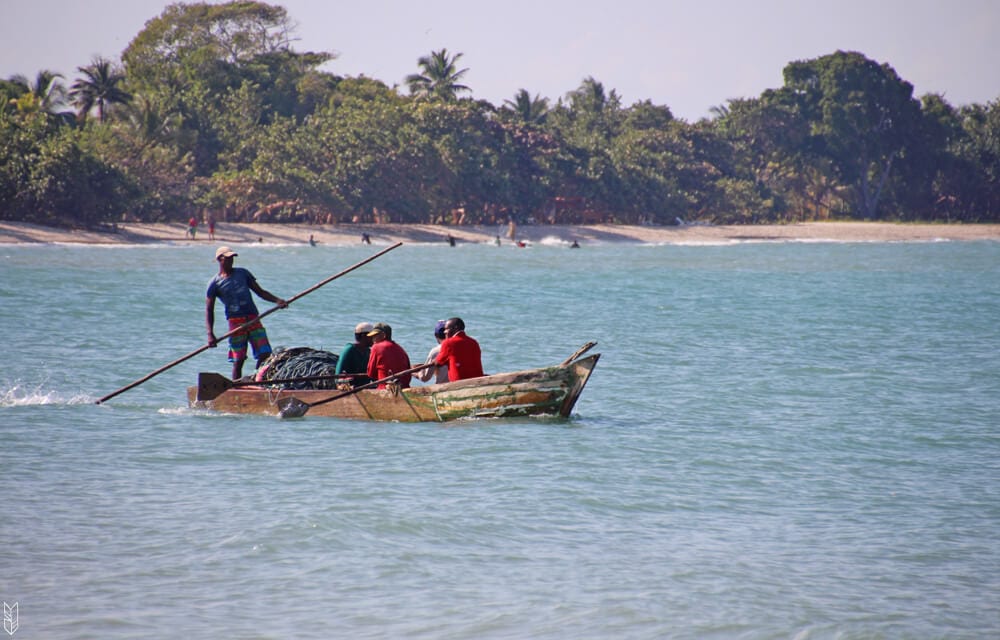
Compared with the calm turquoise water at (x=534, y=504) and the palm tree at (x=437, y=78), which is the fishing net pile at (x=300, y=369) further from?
the palm tree at (x=437, y=78)

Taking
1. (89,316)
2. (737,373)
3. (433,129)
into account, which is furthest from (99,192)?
(737,373)

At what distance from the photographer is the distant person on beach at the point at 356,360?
1411 centimetres

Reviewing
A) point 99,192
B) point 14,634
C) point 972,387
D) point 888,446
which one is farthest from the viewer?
point 99,192

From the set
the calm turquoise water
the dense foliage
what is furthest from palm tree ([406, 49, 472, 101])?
the calm turquoise water

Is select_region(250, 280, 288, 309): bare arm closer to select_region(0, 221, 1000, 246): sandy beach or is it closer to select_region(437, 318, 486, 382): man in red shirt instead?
select_region(437, 318, 486, 382): man in red shirt

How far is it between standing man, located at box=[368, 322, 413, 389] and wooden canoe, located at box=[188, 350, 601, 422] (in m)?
0.19

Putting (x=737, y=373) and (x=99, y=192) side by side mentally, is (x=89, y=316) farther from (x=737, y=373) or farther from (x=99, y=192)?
A: (x=99, y=192)

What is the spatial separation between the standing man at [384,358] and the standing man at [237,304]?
3.84ft

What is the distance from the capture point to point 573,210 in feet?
268

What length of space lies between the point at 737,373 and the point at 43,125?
46.9 metres

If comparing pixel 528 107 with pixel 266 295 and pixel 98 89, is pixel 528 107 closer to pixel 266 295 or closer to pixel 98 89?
pixel 98 89

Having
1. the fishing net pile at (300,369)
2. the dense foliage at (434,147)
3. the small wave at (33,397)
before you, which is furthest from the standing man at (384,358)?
the dense foliage at (434,147)

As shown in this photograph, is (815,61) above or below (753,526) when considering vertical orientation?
above
